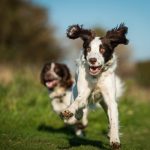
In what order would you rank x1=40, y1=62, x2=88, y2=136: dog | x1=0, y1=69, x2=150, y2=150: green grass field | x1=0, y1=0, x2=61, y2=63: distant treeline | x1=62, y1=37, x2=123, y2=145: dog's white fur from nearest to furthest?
x1=62, y1=37, x2=123, y2=145: dog's white fur
x1=0, y1=69, x2=150, y2=150: green grass field
x1=40, y1=62, x2=88, y2=136: dog
x1=0, y1=0, x2=61, y2=63: distant treeline

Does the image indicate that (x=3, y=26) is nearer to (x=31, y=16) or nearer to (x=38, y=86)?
(x=31, y=16)

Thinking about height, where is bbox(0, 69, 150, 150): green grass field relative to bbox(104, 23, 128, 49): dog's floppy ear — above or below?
below

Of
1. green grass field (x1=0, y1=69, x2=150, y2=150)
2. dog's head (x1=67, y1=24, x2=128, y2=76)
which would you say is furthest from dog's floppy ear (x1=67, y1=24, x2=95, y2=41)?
green grass field (x1=0, y1=69, x2=150, y2=150)

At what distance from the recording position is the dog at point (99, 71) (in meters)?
9.36

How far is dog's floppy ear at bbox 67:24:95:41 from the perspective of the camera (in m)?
9.75

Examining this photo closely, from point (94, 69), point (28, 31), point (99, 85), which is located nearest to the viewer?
point (94, 69)

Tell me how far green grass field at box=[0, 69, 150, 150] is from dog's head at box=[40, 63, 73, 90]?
1032 mm

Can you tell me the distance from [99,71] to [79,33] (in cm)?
93

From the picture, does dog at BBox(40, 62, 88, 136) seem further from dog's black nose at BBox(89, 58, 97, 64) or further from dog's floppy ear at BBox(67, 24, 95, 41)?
dog's black nose at BBox(89, 58, 97, 64)

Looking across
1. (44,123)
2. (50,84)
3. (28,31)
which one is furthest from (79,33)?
(28,31)

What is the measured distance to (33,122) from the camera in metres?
14.5

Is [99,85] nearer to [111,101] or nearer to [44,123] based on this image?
[111,101]

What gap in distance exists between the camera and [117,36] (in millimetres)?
9914

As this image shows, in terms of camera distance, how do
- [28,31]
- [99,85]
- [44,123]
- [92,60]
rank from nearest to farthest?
Answer: [92,60], [99,85], [44,123], [28,31]
